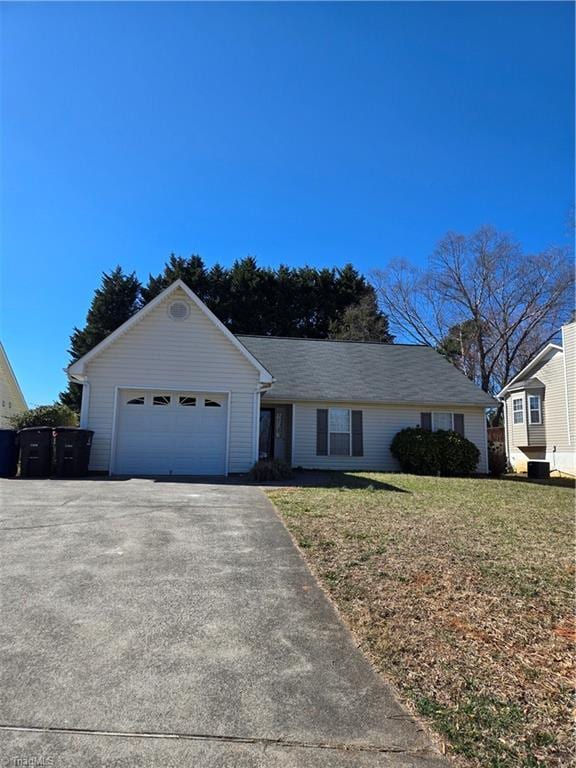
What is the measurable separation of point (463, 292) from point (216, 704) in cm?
3417

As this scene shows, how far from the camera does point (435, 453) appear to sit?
1641cm

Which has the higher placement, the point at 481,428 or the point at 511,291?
the point at 511,291

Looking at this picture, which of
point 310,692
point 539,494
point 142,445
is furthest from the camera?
point 142,445

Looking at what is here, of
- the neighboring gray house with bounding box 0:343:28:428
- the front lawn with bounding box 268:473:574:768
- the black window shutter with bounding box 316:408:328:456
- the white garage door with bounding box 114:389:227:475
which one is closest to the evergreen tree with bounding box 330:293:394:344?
the black window shutter with bounding box 316:408:328:456

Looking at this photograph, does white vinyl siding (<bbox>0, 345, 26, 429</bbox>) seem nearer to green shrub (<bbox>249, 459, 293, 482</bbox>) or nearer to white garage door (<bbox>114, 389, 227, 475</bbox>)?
white garage door (<bbox>114, 389, 227, 475</bbox>)

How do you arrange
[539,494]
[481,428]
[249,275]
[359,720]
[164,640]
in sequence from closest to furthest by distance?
[359,720] < [164,640] < [539,494] < [481,428] < [249,275]

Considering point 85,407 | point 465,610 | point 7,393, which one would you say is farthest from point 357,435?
→ point 7,393

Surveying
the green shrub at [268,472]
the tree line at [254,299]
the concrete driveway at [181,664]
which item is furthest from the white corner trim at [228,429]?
the tree line at [254,299]

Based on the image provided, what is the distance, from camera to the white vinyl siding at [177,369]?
13523 millimetres

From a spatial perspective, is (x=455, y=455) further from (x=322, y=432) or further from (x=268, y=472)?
(x=268, y=472)

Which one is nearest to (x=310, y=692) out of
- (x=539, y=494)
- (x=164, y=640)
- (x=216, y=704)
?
(x=216, y=704)

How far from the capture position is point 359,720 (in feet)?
8.13

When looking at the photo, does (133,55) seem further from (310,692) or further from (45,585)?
(310,692)

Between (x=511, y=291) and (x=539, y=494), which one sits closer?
(x=539, y=494)
